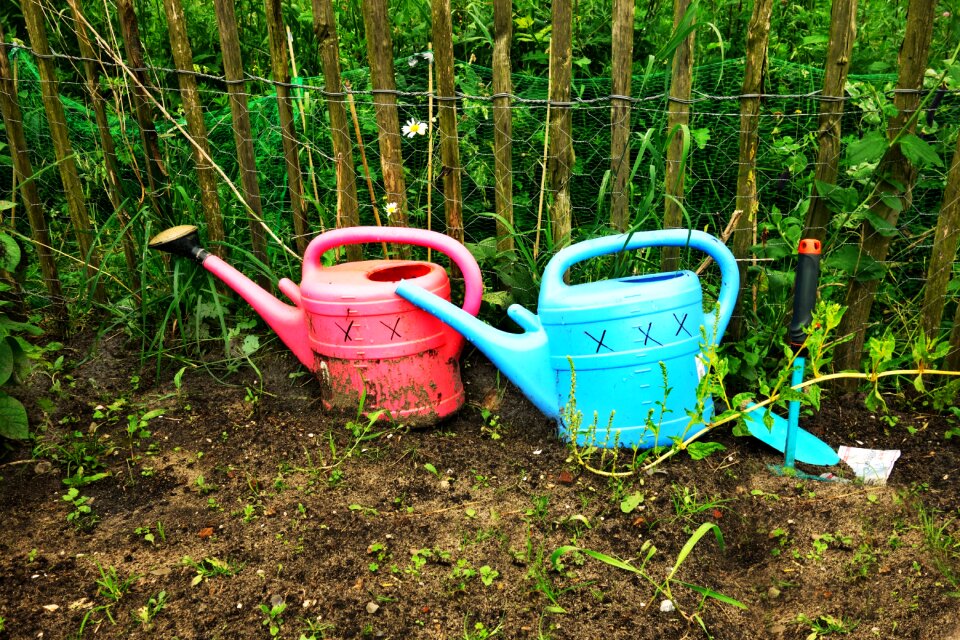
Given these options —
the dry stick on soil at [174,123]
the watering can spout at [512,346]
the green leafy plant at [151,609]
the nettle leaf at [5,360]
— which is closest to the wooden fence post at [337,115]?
the dry stick on soil at [174,123]

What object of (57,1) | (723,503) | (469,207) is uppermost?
(57,1)

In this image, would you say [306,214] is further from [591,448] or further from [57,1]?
[57,1]

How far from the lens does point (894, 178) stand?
2.04m

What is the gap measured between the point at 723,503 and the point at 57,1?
4001mm

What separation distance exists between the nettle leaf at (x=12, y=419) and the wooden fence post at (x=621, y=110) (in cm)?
177

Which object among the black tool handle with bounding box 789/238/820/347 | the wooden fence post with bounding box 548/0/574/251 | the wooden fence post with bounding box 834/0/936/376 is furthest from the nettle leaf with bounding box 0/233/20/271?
the wooden fence post with bounding box 834/0/936/376

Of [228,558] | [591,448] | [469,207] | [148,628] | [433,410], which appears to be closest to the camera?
[148,628]

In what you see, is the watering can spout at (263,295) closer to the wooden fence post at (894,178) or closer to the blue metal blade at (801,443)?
the blue metal blade at (801,443)

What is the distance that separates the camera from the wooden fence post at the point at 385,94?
2.20 m

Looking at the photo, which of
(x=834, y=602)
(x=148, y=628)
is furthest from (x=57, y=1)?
(x=834, y=602)

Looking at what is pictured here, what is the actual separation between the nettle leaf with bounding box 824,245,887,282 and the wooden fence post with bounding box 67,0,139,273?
2226mm

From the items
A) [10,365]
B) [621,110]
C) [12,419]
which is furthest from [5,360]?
[621,110]

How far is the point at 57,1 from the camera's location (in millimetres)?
3754

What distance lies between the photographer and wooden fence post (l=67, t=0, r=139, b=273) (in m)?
2.31
